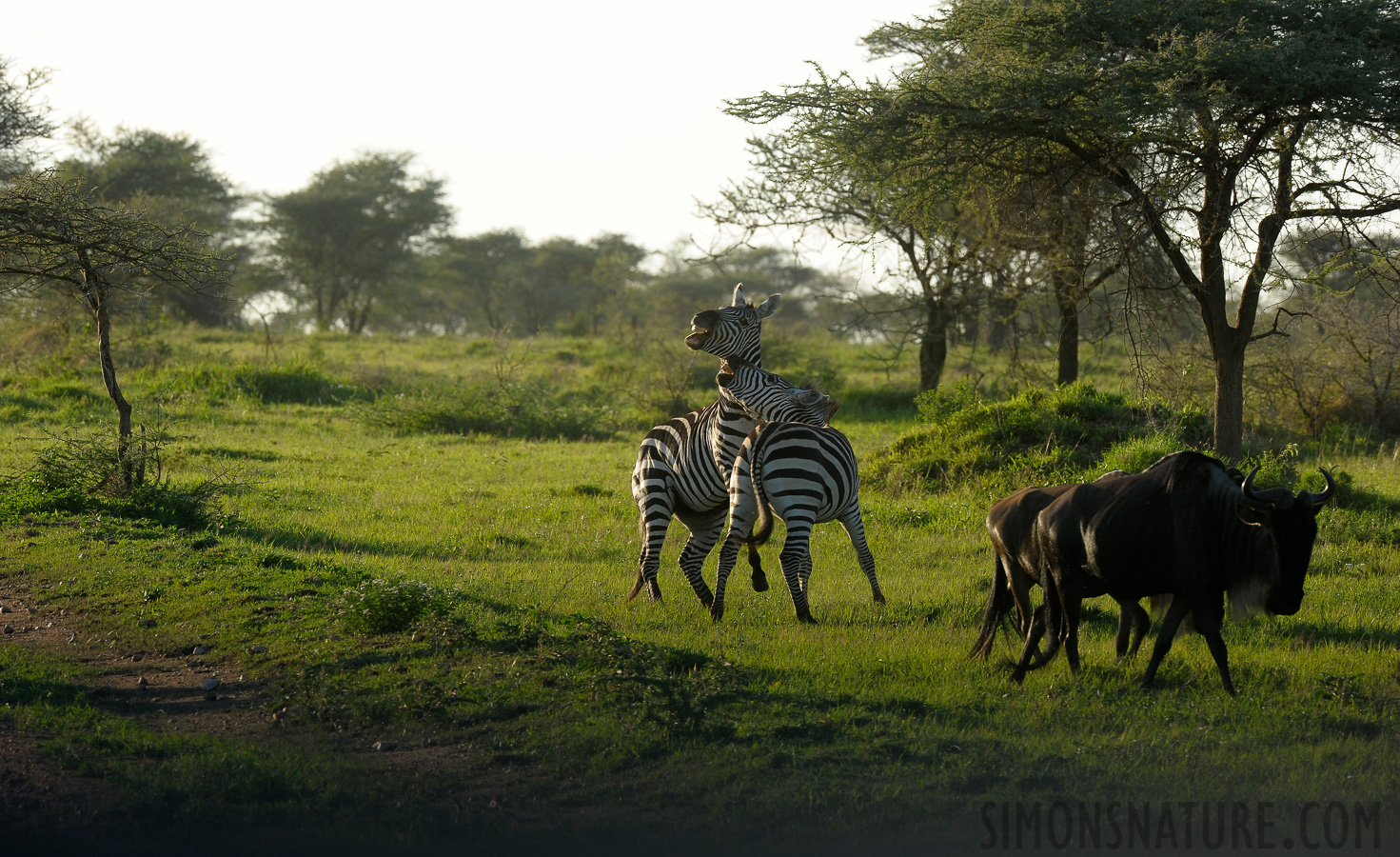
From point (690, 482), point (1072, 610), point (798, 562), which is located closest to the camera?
point (1072, 610)

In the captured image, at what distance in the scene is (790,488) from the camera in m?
7.84

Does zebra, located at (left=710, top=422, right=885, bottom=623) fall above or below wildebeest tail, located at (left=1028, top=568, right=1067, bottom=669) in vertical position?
above

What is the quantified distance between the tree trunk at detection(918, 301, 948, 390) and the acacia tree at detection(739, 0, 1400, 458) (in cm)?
931

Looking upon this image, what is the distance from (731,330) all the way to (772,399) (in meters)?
0.67

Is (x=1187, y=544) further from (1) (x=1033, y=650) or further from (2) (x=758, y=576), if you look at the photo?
(2) (x=758, y=576)

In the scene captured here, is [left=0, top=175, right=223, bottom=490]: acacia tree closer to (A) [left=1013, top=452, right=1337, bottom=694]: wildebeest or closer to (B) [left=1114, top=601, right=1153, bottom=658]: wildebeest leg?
(A) [left=1013, top=452, right=1337, bottom=694]: wildebeest

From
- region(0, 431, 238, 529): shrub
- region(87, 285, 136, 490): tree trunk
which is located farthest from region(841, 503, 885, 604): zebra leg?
region(87, 285, 136, 490): tree trunk

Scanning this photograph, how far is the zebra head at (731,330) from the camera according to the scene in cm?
846

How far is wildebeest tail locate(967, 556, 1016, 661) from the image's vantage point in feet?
22.1

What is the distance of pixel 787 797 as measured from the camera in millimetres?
4539

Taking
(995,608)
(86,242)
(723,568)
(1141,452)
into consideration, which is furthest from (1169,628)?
(86,242)

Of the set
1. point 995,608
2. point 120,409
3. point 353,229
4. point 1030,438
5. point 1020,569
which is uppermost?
point 353,229

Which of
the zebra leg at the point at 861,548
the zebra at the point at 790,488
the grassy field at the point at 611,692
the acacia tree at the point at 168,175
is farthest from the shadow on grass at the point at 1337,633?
the acacia tree at the point at 168,175

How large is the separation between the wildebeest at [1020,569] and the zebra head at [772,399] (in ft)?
6.30
